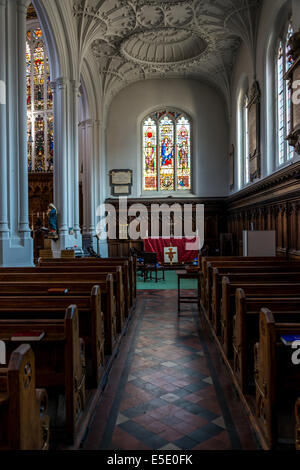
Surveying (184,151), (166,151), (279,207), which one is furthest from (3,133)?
(184,151)

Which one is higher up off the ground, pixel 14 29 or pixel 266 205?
pixel 14 29

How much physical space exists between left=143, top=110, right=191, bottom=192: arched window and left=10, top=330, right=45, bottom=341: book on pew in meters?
16.1

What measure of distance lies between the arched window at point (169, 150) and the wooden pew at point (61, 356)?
628 inches

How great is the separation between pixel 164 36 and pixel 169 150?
17.7 ft

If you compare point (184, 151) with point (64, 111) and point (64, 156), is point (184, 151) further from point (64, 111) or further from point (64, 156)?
point (64, 156)

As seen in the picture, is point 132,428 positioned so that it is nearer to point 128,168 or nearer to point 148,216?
point 148,216

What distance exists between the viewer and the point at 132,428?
2811 millimetres

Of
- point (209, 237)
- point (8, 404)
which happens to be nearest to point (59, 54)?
point (209, 237)

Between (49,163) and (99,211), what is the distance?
156 inches

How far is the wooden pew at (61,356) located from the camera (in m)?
2.50

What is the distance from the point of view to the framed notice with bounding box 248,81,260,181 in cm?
1105

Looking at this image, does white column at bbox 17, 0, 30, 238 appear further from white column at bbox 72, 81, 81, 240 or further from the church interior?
white column at bbox 72, 81, 81, 240

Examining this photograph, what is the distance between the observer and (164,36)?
579 inches

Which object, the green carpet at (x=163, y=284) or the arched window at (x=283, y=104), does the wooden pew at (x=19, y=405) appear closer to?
the green carpet at (x=163, y=284)
